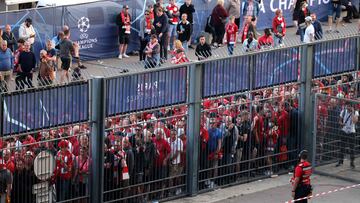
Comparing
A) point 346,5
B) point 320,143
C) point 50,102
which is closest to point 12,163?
point 50,102

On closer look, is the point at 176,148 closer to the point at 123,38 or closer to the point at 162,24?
the point at 162,24

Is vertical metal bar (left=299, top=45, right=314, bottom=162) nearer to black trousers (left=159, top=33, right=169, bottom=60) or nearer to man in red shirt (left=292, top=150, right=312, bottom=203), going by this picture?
man in red shirt (left=292, top=150, right=312, bottom=203)

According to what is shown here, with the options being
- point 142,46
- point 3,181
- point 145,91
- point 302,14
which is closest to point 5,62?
point 142,46

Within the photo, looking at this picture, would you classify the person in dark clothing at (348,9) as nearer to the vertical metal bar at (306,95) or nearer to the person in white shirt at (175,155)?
the vertical metal bar at (306,95)

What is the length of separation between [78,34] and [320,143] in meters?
9.96

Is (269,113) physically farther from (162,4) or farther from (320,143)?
(162,4)

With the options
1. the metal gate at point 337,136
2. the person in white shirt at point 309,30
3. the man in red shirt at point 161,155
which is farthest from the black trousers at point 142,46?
the man in red shirt at point 161,155

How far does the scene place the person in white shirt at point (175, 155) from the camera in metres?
27.5

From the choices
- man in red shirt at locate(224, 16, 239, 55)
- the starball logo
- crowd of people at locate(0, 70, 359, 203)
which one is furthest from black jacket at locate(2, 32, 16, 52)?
crowd of people at locate(0, 70, 359, 203)

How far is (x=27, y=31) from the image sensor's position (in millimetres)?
35938

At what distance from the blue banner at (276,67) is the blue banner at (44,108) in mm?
4446

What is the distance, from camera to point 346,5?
44.0 metres

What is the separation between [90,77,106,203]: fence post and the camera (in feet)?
85.9

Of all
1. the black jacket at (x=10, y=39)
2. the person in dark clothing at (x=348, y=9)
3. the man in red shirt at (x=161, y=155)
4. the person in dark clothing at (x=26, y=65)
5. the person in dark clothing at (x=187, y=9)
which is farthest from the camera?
the person in dark clothing at (x=348, y=9)
